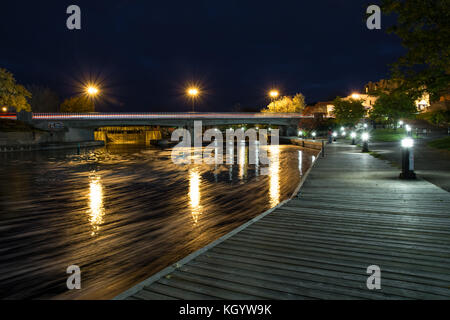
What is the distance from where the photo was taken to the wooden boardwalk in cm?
443

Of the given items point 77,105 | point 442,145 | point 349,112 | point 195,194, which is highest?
point 77,105

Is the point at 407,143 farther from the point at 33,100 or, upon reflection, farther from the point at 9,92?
the point at 33,100

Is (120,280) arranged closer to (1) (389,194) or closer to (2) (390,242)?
(2) (390,242)

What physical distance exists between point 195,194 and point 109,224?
5.49 meters

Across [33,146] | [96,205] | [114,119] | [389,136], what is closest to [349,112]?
[389,136]

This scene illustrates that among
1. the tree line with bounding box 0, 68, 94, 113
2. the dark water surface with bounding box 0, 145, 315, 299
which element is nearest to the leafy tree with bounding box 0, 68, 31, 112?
the tree line with bounding box 0, 68, 94, 113

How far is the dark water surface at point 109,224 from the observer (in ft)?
20.8

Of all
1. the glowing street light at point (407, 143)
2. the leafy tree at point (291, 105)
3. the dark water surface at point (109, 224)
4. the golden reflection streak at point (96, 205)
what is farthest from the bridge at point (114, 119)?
the glowing street light at point (407, 143)

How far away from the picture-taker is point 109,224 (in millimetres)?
10078

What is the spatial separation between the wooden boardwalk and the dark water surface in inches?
64.7

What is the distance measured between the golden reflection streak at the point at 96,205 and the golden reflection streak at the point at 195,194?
117 inches

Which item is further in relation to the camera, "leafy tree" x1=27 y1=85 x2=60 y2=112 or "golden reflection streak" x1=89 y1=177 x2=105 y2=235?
"leafy tree" x1=27 y1=85 x2=60 y2=112

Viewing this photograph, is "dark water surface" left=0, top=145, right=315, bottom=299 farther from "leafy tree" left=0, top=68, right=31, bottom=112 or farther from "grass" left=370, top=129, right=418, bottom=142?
"leafy tree" left=0, top=68, right=31, bottom=112

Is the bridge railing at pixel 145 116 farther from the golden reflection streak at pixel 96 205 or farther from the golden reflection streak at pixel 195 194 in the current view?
the golden reflection streak at pixel 96 205
